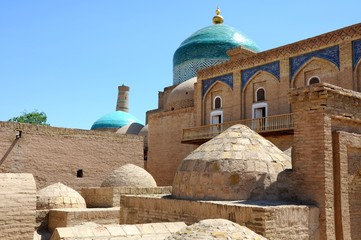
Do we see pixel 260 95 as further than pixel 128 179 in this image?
Yes

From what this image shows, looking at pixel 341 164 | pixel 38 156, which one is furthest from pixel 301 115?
pixel 38 156

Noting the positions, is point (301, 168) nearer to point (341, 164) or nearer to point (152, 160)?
point (341, 164)

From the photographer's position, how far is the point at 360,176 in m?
7.62

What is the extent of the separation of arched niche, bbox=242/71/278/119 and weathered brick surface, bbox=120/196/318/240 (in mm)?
10509

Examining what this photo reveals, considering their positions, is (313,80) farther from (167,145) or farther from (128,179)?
(167,145)

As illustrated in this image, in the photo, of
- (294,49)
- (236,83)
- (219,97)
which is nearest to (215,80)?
(219,97)

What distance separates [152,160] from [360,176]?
15.9 meters

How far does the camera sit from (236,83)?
61.9 ft

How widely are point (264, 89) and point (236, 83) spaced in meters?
1.58

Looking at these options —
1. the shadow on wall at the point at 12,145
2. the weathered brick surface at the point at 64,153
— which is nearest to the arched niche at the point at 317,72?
the weathered brick surface at the point at 64,153

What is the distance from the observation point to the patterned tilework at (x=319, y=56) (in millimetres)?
15031

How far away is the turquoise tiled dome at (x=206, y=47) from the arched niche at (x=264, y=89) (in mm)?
6574

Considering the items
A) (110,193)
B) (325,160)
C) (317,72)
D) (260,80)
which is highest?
(260,80)

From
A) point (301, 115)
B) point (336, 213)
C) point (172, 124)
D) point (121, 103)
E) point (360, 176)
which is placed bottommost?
point (336, 213)
